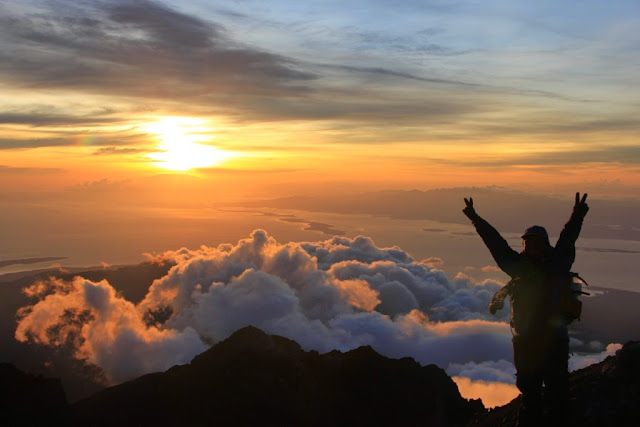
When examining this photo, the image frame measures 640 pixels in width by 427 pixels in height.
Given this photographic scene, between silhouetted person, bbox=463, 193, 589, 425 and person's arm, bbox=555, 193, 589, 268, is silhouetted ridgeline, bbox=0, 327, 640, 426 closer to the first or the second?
silhouetted person, bbox=463, 193, 589, 425

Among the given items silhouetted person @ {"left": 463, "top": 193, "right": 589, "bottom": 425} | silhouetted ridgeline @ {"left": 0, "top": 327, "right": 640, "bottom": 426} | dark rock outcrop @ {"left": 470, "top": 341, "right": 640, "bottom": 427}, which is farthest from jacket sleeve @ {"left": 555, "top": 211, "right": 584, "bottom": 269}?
silhouetted ridgeline @ {"left": 0, "top": 327, "right": 640, "bottom": 426}

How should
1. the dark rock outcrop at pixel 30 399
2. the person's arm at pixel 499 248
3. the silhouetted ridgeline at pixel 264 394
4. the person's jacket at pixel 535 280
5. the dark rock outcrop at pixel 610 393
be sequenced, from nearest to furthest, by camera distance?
the person's jacket at pixel 535 280 → the person's arm at pixel 499 248 → the dark rock outcrop at pixel 610 393 → the silhouetted ridgeline at pixel 264 394 → the dark rock outcrop at pixel 30 399

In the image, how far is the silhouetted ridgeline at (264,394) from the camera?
49062mm

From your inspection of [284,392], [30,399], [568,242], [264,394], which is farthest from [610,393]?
[30,399]

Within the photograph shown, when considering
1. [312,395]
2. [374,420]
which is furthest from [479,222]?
[312,395]

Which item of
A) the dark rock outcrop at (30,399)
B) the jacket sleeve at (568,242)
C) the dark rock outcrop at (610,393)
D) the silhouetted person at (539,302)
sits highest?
the jacket sleeve at (568,242)

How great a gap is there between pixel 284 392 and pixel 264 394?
5159 millimetres

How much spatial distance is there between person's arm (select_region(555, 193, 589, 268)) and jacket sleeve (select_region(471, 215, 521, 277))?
29.1 inches

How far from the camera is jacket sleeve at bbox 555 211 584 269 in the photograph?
981 cm

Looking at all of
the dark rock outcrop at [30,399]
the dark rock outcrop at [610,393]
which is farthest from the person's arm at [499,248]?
the dark rock outcrop at [30,399]

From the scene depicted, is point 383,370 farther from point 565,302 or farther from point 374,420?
point 565,302

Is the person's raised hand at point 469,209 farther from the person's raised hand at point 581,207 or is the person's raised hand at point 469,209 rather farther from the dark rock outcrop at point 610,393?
the dark rock outcrop at point 610,393

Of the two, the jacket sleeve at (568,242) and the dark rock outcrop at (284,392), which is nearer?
the jacket sleeve at (568,242)

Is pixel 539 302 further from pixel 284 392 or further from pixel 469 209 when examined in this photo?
pixel 284 392
